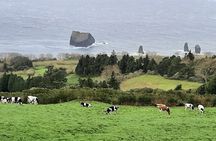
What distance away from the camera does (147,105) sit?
33.7m

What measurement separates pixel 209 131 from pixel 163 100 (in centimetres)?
986

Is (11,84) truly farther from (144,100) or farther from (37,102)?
(144,100)

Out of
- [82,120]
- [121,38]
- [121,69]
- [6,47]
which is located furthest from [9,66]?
[121,38]

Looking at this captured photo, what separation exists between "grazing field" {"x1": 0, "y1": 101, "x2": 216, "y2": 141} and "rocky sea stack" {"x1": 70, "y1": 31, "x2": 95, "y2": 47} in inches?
5391

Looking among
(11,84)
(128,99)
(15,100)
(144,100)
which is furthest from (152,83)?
(15,100)

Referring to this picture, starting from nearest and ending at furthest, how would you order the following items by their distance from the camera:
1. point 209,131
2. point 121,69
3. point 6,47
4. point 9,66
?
point 209,131 < point 121,69 < point 9,66 < point 6,47

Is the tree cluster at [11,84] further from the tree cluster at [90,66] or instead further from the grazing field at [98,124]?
the grazing field at [98,124]

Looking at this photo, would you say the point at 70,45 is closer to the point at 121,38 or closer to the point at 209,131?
the point at 121,38

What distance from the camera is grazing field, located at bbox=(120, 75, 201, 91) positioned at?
62.0m

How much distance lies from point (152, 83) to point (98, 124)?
4190cm

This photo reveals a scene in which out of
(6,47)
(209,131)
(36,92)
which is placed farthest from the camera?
(6,47)

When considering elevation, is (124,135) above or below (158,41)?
below

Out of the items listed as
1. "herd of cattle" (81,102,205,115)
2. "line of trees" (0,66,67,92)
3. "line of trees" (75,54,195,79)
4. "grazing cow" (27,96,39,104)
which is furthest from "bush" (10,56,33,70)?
"herd of cattle" (81,102,205,115)

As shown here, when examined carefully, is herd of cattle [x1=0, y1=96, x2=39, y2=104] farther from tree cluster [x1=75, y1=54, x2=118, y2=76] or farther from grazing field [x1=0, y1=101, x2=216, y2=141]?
tree cluster [x1=75, y1=54, x2=118, y2=76]
